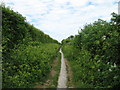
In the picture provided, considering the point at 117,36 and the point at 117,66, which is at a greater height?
the point at 117,36

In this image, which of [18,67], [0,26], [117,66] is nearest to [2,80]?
[18,67]

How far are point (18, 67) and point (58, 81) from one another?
2.46m

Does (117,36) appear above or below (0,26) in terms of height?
below

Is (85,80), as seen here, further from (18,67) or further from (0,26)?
(0,26)

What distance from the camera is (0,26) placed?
8516mm

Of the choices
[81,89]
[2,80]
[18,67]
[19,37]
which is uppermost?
[19,37]

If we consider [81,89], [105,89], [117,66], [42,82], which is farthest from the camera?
[42,82]

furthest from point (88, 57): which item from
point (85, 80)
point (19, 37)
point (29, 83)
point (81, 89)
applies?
point (19, 37)

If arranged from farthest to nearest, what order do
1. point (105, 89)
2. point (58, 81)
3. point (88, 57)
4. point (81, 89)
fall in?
point (88, 57), point (58, 81), point (81, 89), point (105, 89)

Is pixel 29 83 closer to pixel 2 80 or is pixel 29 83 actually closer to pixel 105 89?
pixel 2 80

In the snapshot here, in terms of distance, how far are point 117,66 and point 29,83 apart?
4.16 meters

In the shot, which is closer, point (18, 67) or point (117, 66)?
point (117, 66)

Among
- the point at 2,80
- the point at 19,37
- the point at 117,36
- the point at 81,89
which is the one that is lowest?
the point at 81,89

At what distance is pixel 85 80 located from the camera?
25.4 feet
